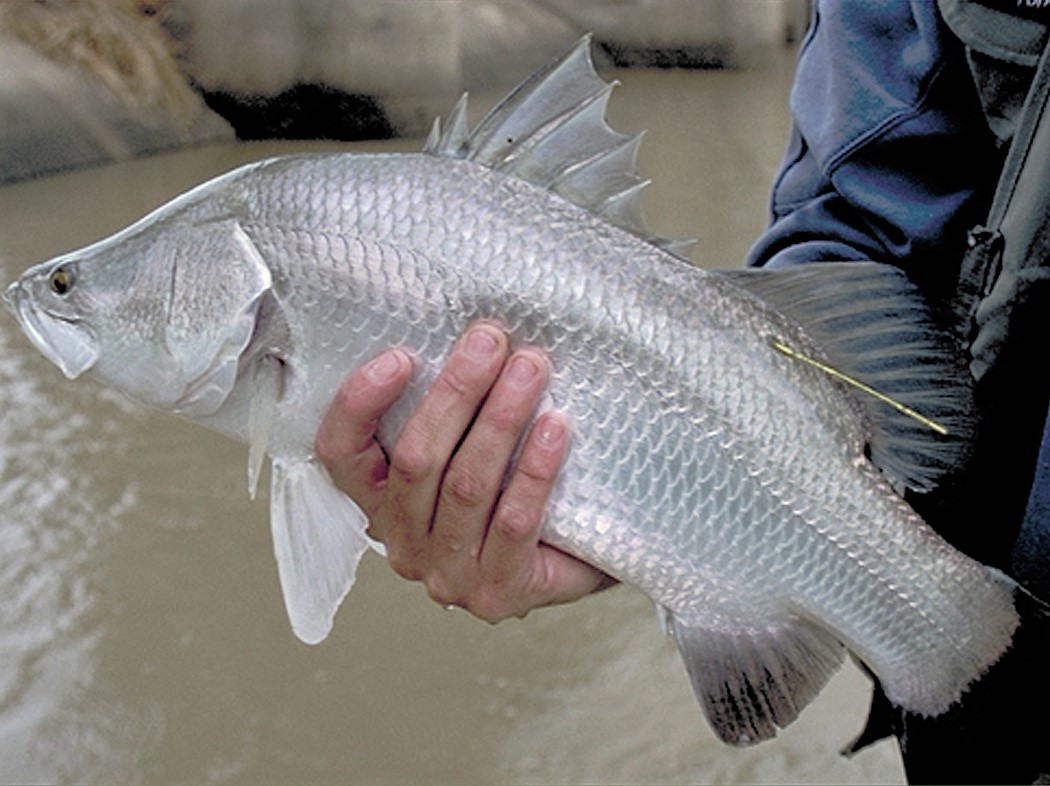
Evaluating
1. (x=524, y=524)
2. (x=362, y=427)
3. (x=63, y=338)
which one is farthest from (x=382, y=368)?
(x=63, y=338)

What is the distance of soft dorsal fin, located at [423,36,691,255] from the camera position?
39.7 inches

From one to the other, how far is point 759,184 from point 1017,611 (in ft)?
12.8

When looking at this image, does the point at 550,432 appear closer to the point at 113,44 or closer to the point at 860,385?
the point at 860,385

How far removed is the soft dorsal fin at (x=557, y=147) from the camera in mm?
1009

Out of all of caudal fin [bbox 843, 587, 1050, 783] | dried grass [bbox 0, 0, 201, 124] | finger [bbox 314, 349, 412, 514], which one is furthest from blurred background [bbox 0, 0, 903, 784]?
finger [bbox 314, 349, 412, 514]

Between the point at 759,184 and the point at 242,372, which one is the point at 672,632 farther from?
the point at 759,184

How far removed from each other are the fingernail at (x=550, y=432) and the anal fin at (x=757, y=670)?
20 centimetres

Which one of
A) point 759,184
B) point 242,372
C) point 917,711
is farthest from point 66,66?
point 917,711

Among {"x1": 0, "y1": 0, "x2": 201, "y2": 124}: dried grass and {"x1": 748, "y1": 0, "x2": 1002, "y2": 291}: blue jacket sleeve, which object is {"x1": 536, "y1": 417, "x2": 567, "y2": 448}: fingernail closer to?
{"x1": 748, "y1": 0, "x2": 1002, "y2": 291}: blue jacket sleeve

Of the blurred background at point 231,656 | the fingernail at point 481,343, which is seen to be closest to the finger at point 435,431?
the fingernail at point 481,343

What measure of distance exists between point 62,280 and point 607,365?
1.54ft

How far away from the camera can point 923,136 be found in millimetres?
1122

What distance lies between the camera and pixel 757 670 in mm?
1059

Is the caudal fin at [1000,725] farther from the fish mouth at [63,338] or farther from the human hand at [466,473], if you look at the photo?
the fish mouth at [63,338]
